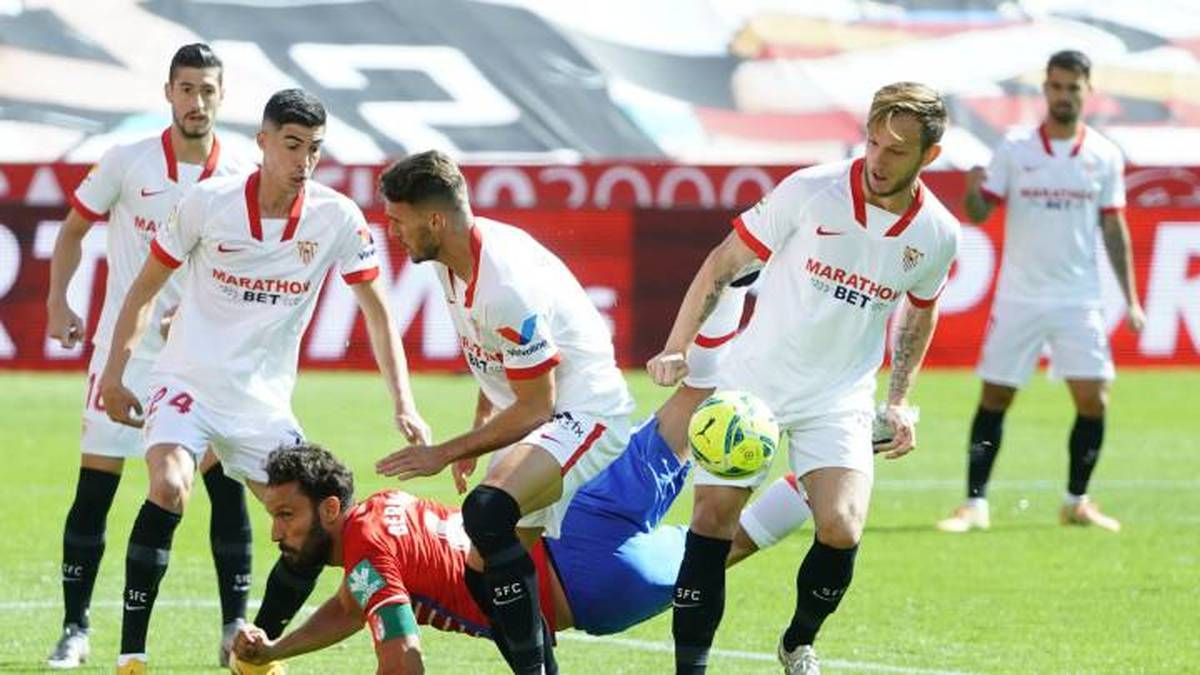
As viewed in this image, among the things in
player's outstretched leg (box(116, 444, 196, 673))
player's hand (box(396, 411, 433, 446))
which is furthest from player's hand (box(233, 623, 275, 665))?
player's hand (box(396, 411, 433, 446))

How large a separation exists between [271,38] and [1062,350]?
1676 cm

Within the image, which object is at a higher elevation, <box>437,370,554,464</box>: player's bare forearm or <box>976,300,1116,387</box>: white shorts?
<box>437,370,554,464</box>: player's bare forearm

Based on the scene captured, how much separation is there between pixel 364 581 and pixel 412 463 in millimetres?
402

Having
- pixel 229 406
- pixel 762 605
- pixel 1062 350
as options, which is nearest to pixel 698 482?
pixel 229 406

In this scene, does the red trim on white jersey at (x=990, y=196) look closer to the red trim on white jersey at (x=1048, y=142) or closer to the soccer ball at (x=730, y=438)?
the red trim on white jersey at (x=1048, y=142)

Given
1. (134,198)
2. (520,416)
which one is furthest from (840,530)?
(134,198)

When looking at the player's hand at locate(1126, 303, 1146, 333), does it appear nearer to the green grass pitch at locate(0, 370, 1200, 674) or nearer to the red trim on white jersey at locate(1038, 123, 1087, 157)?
the red trim on white jersey at locate(1038, 123, 1087, 157)

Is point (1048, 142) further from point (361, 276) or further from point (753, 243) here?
point (361, 276)

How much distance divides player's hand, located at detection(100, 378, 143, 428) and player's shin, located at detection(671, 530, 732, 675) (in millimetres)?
2011

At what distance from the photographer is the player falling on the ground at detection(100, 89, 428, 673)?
28.1 feet

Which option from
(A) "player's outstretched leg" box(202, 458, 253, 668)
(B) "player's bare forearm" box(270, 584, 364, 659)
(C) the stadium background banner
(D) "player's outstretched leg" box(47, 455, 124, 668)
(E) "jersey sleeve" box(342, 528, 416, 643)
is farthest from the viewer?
(C) the stadium background banner

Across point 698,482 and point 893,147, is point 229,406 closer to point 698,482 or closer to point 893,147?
point 698,482

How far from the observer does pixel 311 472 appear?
7.64 m

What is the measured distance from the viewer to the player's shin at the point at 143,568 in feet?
27.7
